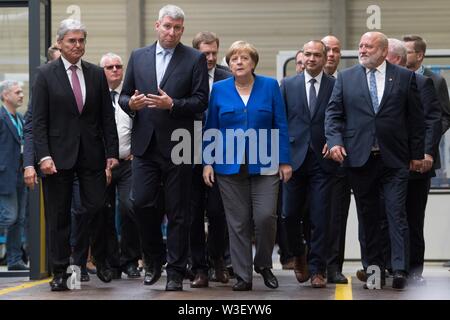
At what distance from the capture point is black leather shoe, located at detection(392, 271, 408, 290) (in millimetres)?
9570

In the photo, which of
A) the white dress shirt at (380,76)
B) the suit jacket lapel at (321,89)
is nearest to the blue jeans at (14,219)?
the suit jacket lapel at (321,89)

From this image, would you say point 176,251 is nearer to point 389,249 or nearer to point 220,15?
point 389,249

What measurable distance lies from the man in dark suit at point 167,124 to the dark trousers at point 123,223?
5.65 feet

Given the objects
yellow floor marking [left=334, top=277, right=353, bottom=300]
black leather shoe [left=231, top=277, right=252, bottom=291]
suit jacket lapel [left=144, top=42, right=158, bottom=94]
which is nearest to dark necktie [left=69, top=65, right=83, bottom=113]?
suit jacket lapel [left=144, top=42, right=158, bottom=94]

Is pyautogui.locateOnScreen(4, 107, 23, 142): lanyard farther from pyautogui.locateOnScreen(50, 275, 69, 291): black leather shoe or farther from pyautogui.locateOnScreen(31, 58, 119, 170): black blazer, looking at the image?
pyautogui.locateOnScreen(50, 275, 69, 291): black leather shoe

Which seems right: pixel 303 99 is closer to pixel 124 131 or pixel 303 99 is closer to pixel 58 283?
pixel 124 131

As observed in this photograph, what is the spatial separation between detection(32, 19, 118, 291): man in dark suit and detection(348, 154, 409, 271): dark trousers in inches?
79.2

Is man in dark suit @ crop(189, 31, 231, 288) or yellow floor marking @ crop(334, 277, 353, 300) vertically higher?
man in dark suit @ crop(189, 31, 231, 288)

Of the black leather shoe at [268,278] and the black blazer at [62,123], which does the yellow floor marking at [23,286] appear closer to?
the black blazer at [62,123]

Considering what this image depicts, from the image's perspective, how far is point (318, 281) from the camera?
10.0m

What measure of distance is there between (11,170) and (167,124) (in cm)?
431

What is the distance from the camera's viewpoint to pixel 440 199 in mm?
13930

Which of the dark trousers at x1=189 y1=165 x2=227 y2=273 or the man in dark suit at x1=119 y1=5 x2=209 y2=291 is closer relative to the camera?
the man in dark suit at x1=119 y1=5 x2=209 y2=291
